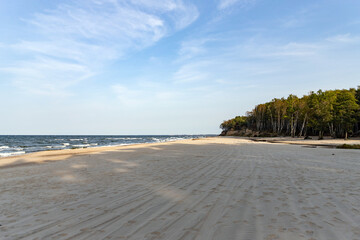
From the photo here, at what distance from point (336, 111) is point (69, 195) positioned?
181ft

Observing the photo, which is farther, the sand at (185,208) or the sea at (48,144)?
the sea at (48,144)

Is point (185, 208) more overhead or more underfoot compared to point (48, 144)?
more overhead

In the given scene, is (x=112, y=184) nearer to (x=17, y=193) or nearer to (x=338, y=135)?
(x=17, y=193)

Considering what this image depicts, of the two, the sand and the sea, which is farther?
the sea

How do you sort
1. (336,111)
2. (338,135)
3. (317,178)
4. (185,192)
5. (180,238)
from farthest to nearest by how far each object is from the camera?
(338,135) → (336,111) → (317,178) → (185,192) → (180,238)

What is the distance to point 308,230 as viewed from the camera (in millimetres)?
3285

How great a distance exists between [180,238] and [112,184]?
4.32 meters

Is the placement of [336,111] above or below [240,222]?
above

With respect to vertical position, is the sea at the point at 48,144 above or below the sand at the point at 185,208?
below

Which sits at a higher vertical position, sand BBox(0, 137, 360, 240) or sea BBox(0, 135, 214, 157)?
sand BBox(0, 137, 360, 240)

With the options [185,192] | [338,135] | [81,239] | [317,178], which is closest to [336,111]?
A: [338,135]

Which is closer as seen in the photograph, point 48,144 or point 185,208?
point 185,208

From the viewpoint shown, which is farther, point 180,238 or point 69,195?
point 69,195

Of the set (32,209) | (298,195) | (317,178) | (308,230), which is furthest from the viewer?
(317,178)
